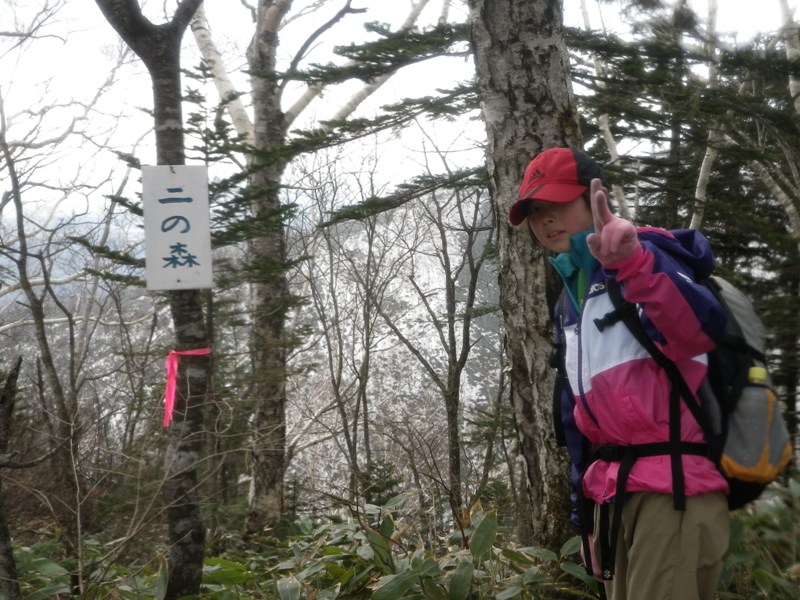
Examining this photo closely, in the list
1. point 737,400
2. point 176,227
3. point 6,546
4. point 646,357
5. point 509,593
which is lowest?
point 509,593

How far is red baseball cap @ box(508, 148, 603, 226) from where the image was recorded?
7.09 feet

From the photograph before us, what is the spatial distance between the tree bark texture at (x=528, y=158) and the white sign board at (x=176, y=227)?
1.55 m

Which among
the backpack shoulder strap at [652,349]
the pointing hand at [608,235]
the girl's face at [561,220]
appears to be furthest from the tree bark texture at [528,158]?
the pointing hand at [608,235]

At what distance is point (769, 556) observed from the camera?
315cm

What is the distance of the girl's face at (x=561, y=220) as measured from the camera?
85.5 inches

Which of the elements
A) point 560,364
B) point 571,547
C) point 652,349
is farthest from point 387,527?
point 652,349

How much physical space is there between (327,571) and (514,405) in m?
1.21

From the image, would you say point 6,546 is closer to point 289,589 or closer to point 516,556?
point 289,589

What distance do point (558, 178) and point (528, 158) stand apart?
1.30 m

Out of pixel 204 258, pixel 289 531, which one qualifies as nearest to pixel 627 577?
pixel 204 258

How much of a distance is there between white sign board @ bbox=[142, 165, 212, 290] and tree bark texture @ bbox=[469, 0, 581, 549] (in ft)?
5.07

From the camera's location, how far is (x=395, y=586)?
3.04 m

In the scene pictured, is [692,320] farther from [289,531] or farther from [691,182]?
[691,182]

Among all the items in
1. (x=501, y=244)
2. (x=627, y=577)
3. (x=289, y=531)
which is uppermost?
(x=501, y=244)
